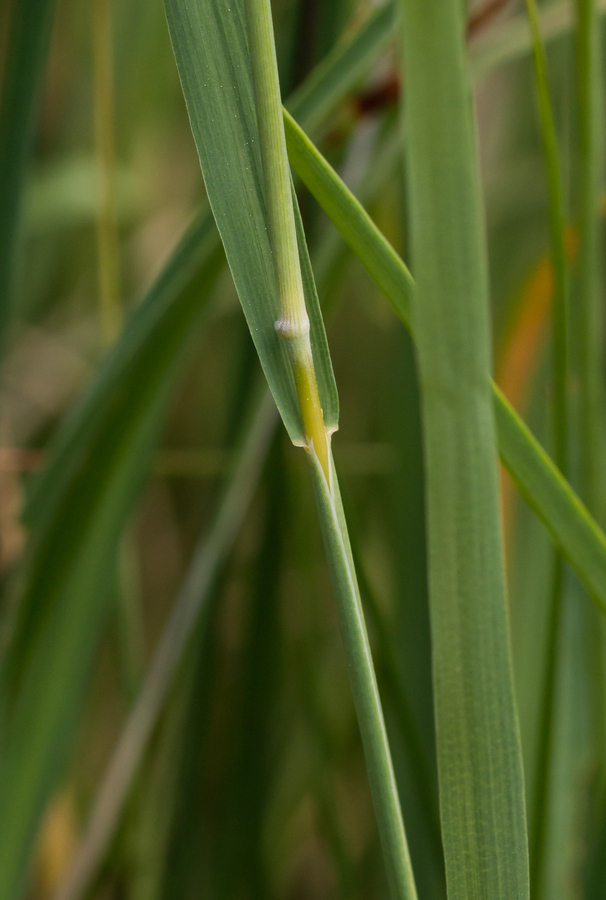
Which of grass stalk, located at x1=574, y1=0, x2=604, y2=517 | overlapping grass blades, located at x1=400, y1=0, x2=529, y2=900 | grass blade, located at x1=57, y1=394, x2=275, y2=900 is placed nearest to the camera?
overlapping grass blades, located at x1=400, y1=0, x2=529, y2=900

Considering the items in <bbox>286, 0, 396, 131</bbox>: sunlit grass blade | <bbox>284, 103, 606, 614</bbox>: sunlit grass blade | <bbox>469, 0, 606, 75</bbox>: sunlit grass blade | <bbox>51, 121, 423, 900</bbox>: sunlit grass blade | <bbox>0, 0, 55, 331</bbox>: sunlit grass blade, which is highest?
<bbox>469, 0, 606, 75</bbox>: sunlit grass blade

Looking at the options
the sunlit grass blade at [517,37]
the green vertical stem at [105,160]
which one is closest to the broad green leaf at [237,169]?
the sunlit grass blade at [517,37]

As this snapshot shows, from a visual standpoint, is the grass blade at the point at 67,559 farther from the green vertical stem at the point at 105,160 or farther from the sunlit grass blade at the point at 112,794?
the green vertical stem at the point at 105,160

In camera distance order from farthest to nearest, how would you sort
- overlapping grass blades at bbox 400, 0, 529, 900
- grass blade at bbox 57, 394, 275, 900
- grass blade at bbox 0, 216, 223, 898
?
grass blade at bbox 57, 394, 275, 900 < grass blade at bbox 0, 216, 223, 898 < overlapping grass blades at bbox 400, 0, 529, 900

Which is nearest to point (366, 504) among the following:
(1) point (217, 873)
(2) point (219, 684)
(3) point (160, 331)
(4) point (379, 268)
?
(2) point (219, 684)

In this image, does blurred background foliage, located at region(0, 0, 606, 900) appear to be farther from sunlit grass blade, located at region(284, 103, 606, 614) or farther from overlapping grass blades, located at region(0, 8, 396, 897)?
sunlit grass blade, located at region(284, 103, 606, 614)

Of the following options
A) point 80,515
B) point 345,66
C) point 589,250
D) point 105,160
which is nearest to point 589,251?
point 589,250

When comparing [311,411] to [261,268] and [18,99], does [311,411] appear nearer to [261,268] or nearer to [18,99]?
[261,268]

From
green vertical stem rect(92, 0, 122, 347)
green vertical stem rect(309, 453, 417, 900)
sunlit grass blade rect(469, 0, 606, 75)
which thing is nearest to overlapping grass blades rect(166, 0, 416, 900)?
green vertical stem rect(309, 453, 417, 900)
